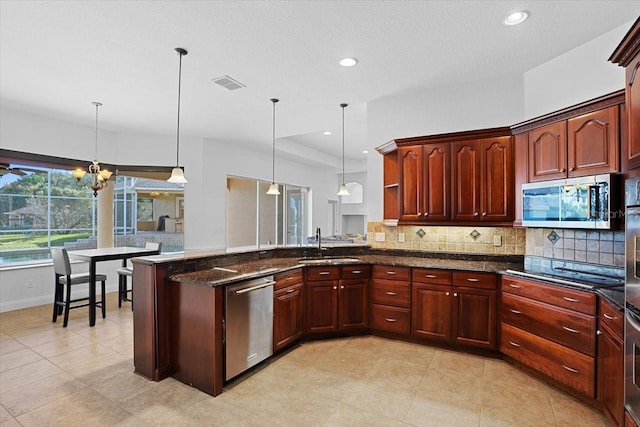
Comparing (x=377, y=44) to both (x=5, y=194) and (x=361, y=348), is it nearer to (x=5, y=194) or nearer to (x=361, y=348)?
(x=361, y=348)

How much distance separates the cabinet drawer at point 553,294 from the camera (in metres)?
2.40

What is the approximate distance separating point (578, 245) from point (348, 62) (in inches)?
111

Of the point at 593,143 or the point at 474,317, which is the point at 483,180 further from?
the point at 474,317

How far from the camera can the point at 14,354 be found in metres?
3.34

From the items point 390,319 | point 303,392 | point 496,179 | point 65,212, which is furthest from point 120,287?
point 496,179

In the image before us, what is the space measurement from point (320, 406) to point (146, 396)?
137 cm

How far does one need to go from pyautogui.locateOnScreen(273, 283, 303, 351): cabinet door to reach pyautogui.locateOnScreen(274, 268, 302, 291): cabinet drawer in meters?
0.05

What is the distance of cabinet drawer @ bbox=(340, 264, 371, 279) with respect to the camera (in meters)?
3.80

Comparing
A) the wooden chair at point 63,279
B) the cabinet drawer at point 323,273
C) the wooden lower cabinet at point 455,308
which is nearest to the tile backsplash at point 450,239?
the wooden lower cabinet at point 455,308

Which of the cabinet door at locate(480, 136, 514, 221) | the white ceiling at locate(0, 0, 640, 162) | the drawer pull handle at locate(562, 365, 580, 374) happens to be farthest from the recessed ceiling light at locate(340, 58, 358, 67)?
the drawer pull handle at locate(562, 365, 580, 374)

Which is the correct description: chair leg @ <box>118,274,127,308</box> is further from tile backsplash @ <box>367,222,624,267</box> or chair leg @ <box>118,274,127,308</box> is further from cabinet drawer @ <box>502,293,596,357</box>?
cabinet drawer @ <box>502,293,596,357</box>

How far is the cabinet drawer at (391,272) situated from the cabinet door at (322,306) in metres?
0.49

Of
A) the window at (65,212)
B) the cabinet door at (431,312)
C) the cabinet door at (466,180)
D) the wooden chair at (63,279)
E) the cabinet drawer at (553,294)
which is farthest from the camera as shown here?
the window at (65,212)

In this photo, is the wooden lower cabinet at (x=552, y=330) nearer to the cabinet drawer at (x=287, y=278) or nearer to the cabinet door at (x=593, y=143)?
the cabinet door at (x=593, y=143)
